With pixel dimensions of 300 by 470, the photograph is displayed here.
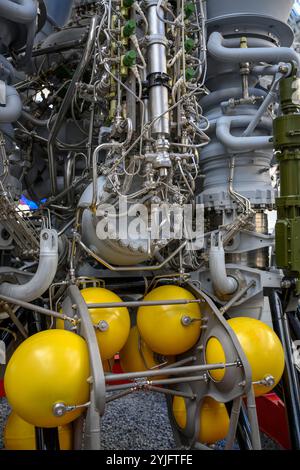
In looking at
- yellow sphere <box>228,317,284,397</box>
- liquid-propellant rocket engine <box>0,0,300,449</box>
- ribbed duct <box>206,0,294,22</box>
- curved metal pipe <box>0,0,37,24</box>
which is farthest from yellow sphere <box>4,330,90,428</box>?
ribbed duct <box>206,0,294,22</box>

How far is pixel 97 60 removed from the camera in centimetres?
301

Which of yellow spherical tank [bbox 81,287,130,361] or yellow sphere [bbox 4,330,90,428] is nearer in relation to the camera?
yellow sphere [bbox 4,330,90,428]

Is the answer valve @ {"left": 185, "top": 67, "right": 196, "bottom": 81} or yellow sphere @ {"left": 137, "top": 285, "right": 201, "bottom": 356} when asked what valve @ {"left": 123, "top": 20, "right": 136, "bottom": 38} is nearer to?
valve @ {"left": 185, "top": 67, "right": 196, "bottom": 81}

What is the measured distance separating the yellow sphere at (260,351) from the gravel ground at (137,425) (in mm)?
1189

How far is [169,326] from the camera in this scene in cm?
259

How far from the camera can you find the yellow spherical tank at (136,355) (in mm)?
2902

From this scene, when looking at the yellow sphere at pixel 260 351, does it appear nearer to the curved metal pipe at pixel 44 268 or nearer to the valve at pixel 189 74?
the curved metal pipe at pixel 44 268

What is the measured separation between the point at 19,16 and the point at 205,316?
2291 millimetres

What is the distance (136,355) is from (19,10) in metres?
2.41

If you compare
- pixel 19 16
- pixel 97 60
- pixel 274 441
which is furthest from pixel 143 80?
pixel 274 441

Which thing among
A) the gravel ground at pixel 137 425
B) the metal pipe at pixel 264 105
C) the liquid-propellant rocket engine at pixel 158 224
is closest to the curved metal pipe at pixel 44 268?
the liquid-propellant rocket engine at pixel 158 224

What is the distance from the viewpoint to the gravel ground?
3568 millimetres

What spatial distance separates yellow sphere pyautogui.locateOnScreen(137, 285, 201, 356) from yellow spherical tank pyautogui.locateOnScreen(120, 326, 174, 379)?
20 cm

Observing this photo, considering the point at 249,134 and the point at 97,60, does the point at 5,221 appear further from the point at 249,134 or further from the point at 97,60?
the point at 249,134
